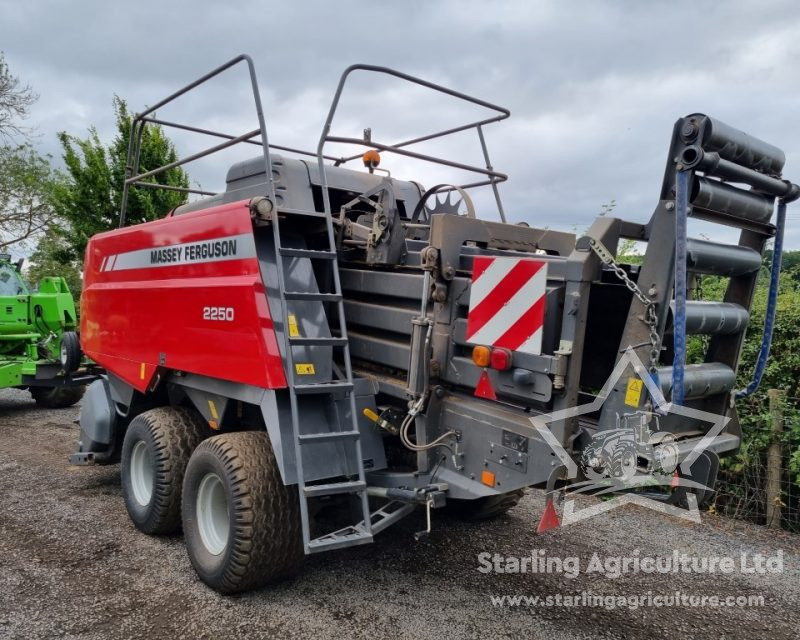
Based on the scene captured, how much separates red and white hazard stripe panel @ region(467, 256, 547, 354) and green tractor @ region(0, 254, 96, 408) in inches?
254

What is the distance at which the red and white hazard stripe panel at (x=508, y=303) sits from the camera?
9.37ft

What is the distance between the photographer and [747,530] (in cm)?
489

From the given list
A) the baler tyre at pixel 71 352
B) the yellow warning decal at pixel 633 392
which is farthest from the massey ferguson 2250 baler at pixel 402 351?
the baler tyre at pixel 71 352

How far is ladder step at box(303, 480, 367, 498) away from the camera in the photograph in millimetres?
→ 3189

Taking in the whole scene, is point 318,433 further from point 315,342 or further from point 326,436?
point 315,342

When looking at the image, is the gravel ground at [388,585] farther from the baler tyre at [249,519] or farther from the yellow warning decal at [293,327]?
the yellow warning decal at [293,327]

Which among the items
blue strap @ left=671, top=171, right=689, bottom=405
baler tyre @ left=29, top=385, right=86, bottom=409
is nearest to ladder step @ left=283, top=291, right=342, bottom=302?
blue strap @ left=671, top=171, right=689, bottom=405

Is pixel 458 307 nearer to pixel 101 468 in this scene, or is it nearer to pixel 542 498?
pixel 542 498

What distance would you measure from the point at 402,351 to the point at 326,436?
0.62 meters

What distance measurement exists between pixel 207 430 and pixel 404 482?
1606 mm

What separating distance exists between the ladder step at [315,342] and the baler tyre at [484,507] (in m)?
1.65

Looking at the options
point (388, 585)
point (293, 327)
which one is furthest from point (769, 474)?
→ point (293, 327)

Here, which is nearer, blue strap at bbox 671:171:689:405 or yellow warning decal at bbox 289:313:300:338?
blue strap at bbox 671:171:689:405

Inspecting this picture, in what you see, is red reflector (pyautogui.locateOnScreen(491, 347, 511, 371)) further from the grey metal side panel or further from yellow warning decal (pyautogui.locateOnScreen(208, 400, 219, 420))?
yellow warning decal (pyautogui.locateOnScreen(208, 400, 219, 420))
